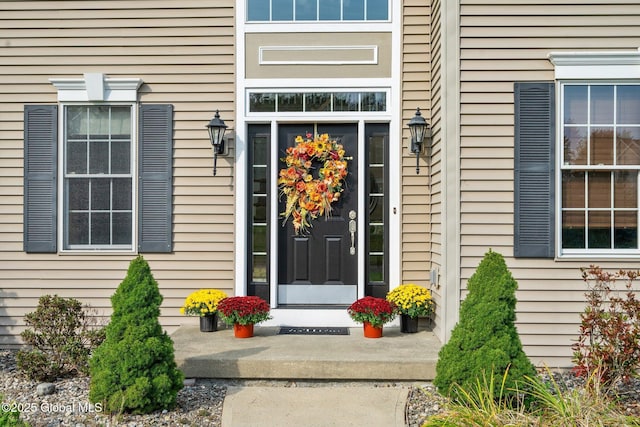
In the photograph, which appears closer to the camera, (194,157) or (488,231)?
(488,231)

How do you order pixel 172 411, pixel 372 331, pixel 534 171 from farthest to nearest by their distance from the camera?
pixel 372 331, pixel 534 171, pixel 172 411

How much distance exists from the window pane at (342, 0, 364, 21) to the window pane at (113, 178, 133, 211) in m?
2.94

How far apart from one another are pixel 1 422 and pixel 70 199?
2.93 meters

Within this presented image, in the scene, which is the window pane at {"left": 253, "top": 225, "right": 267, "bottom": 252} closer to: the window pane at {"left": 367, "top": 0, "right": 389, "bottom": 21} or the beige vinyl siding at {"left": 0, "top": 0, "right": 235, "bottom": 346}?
the beige vinyl siding at {"left": 0, "top": 0, "right": 235, "bottom": 346}

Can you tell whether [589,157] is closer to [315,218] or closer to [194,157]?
[315,218]

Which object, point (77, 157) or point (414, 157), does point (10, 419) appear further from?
point (414, 157)

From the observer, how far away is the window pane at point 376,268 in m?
5.65

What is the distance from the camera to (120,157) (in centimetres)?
567

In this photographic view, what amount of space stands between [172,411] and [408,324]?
2447 millimetres

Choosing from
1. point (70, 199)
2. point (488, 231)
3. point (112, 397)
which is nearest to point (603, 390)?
point (488, 231)

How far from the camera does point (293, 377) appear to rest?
435 centimetres

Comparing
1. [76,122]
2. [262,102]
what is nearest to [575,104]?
[262,102]

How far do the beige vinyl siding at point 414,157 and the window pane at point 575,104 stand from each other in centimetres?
133

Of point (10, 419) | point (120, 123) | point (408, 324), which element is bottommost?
point (10, 419)
